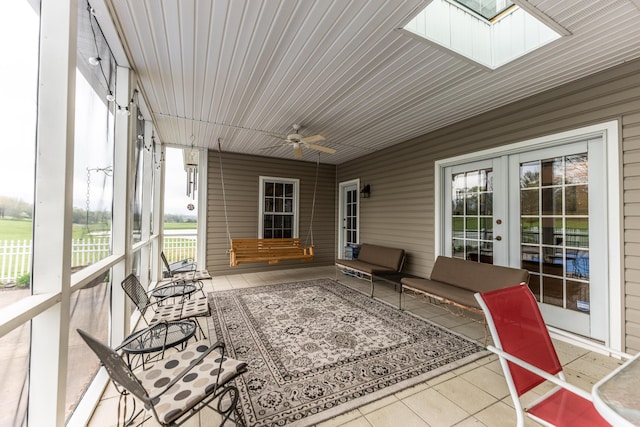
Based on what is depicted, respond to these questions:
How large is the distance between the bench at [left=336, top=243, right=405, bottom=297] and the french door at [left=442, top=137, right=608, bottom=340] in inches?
47.1

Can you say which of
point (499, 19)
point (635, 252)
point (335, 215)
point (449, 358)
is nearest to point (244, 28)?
point (499, 19)

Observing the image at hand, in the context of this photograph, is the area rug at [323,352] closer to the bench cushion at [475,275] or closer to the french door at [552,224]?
the bench cushion at [475,275]

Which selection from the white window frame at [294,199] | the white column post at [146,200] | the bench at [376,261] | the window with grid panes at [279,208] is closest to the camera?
the white column post at [146,200]

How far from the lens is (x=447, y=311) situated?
3.55 m

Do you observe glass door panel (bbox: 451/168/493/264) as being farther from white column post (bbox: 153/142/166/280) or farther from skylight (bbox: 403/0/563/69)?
white column post (bbox: 153/142/166/280)

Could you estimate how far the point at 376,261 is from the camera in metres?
4.99

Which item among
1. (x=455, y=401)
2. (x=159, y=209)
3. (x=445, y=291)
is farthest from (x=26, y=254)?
(x=159, y=209)

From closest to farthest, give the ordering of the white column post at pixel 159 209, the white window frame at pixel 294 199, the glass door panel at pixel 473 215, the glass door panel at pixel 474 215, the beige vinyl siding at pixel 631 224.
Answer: the beige vinyl siding at pixel 631 224 → the glass door panel at pixel 474 215 → the glass door panel at pixel 473 215 → the white column post at pixel 159 209 → the white window frame at pixel 294 199

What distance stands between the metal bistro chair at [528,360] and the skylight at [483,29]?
211 cm

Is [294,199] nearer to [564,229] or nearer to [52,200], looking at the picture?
[564,229]

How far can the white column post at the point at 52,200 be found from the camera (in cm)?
123

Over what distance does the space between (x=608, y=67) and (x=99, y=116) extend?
15.4 ft

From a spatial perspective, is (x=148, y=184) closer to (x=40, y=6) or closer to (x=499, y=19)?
(x=40, y=6)

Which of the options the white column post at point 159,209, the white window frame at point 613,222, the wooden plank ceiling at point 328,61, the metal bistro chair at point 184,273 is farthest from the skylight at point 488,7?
the white column post at point 159,209
